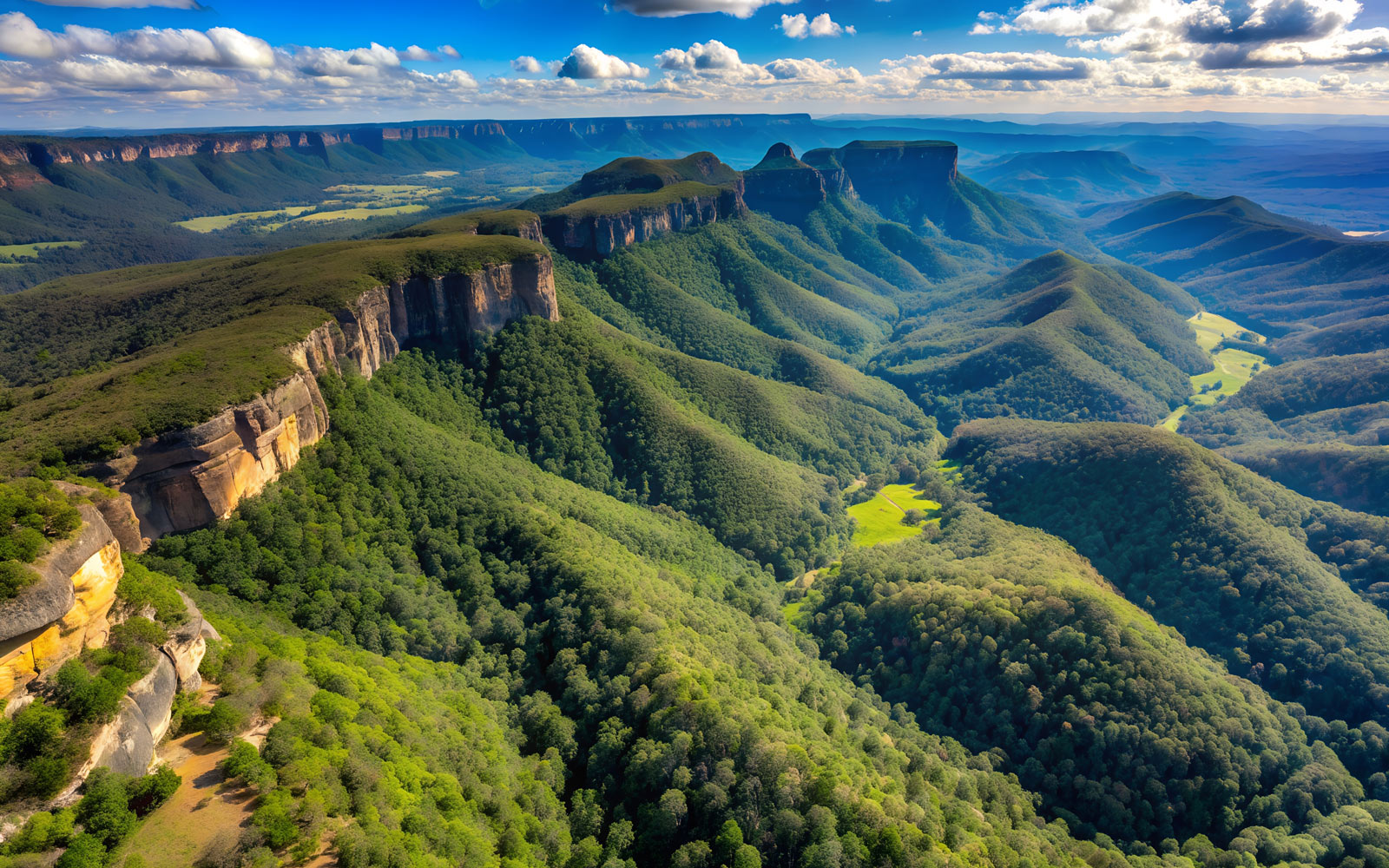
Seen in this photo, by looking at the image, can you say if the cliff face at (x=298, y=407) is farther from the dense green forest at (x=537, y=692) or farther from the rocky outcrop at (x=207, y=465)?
the dense green forest at (x=537, y=692)

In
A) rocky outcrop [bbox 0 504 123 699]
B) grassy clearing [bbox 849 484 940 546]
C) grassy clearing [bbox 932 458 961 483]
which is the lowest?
grassy clearing [bbox 849 484 940 546]

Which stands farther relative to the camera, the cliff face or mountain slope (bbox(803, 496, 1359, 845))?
mountain slope (bbox(803, 496, 1359, 845))

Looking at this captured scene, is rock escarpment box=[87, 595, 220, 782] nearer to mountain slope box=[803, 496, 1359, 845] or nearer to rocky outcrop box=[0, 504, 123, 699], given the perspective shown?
rocky outcrop box=[0, 504, 123, 699]

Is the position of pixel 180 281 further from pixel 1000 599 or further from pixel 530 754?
pixel 1000 599

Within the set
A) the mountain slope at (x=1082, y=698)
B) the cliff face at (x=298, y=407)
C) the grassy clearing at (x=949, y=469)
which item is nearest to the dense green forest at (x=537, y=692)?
the cliff face at (x=298, y=407)

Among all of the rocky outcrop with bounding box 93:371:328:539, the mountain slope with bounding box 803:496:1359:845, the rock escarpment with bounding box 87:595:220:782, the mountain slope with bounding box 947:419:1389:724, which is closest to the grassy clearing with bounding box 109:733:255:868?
the rock escarpment with bounding box 87:595:220:782

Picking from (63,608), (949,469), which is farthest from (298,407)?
(949,469)
